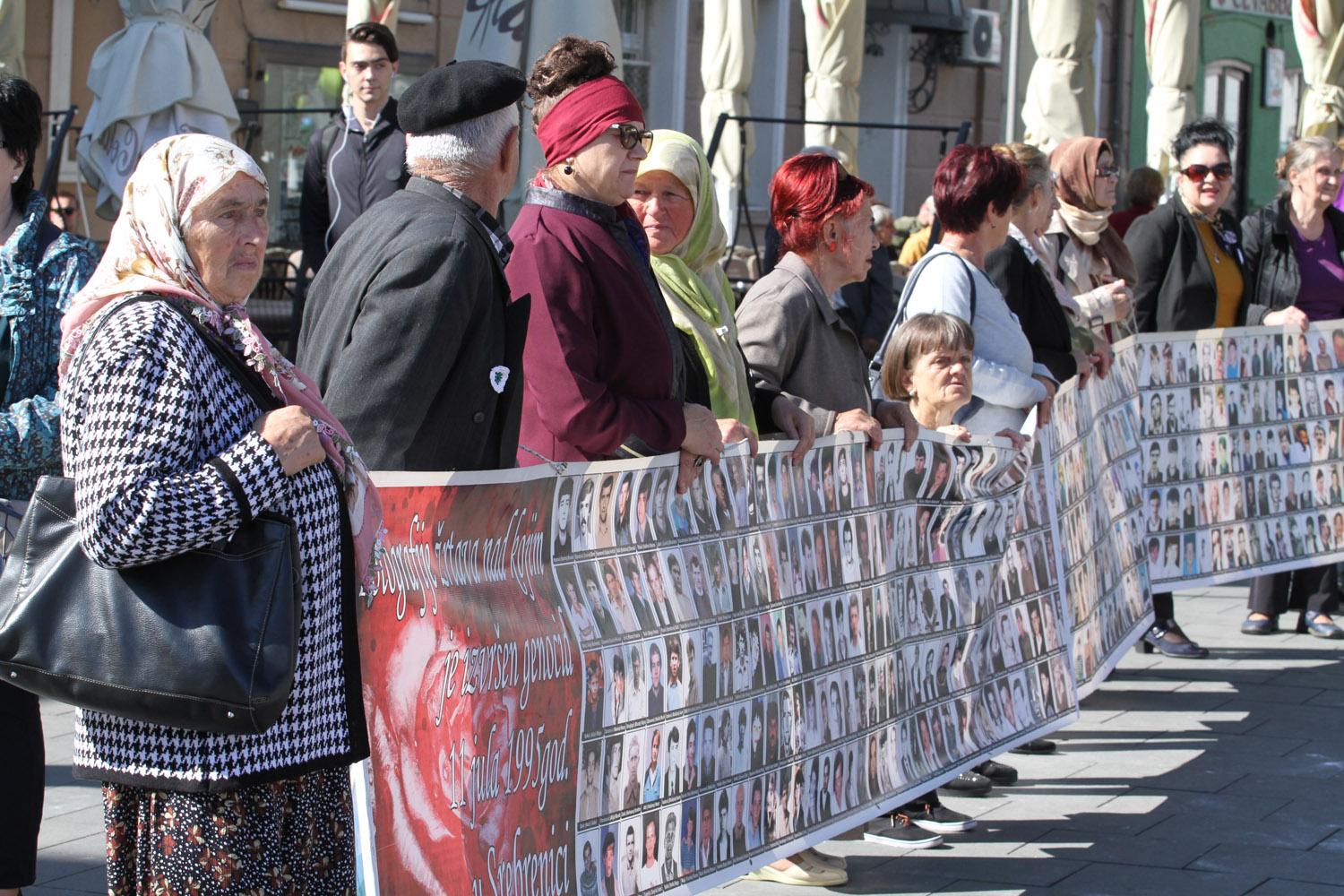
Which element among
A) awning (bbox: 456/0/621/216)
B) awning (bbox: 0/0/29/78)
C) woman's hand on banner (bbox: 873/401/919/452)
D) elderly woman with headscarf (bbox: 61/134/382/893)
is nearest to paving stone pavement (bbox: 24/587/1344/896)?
woman's hand on banner (bbox: 873/401/919/452)

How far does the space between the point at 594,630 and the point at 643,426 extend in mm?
521

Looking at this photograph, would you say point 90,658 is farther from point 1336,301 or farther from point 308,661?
point 1336,301

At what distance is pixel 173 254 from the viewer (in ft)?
9.79

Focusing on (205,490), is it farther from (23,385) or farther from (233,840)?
(23,385)

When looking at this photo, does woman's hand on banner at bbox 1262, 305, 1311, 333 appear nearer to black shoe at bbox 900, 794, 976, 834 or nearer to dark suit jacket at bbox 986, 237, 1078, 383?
dark suit jacket at bbox 986, 237, 1078, 383

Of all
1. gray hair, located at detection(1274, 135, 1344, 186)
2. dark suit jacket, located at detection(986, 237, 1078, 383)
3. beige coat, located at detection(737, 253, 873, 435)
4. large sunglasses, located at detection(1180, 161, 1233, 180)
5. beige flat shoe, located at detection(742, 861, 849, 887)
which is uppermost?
gray hair, located at detection(1274, 135, 1344, 186)

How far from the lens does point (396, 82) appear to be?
1673 cm

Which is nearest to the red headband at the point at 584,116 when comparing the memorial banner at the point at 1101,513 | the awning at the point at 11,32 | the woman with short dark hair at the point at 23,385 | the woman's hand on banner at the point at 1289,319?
the woman with short dark hair at the point at 23,385

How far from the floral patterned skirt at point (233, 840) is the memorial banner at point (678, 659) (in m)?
0.12

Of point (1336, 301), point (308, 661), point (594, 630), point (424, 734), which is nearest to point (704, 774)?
point (594, 630)

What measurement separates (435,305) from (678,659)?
3.11 ft

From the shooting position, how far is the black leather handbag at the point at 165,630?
2.77 m

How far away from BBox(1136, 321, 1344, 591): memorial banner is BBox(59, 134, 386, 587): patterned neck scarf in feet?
17.0

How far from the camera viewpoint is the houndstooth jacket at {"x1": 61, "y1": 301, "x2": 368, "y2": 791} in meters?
2.80
